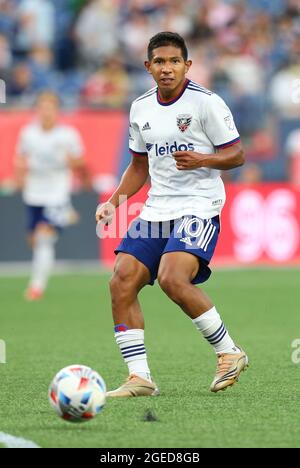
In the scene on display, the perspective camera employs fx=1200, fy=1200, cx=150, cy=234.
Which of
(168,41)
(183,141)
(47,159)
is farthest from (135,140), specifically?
(47,159)

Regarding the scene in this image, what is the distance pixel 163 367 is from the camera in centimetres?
880

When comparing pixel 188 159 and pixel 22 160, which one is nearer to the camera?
pixel 188 159

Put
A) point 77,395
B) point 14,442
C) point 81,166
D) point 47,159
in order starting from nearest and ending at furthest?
point 14,442
point 77,395
point 81,166
point 47,159

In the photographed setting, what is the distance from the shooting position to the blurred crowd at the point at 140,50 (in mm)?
20641

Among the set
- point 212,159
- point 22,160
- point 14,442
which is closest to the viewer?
point 14,442

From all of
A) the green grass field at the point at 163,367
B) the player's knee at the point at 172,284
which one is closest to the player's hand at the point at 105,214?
the player's knee at the point at 172,284

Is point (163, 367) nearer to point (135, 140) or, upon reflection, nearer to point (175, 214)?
point (175, 214)

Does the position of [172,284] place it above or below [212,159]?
below

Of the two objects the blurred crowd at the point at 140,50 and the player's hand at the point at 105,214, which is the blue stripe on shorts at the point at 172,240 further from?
the blurred crowd at the point at 140,50

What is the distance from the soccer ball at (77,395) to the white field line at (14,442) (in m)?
0.40

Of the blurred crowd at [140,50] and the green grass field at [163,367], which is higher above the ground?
the blurred crowd at [140,50]

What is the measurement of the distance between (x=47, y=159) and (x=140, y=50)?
21.6 feet
